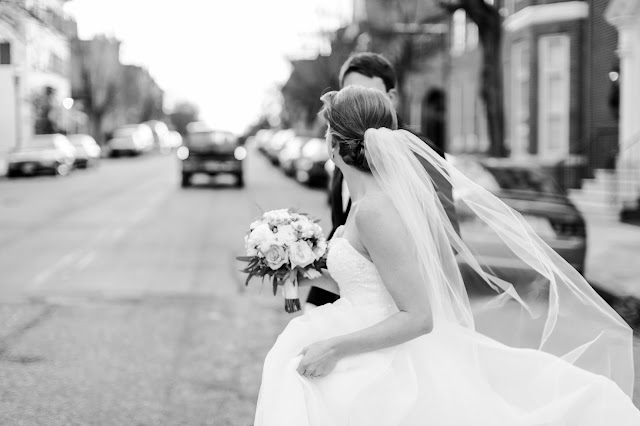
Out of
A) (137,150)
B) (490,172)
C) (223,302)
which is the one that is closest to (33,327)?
(223,302)

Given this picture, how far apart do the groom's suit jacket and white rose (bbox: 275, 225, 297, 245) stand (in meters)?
0.69

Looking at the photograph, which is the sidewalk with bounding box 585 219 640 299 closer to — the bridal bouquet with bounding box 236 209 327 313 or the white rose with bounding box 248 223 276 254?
the bridal bouquet with bounding box 236 209 327 313

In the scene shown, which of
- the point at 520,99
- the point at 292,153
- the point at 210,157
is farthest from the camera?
the point at 292,153

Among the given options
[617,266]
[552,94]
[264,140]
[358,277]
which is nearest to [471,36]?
[552,94]

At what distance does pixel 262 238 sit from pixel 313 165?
82.2 feet

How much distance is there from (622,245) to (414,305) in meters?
11.7

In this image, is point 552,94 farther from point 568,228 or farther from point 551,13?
point 568,228

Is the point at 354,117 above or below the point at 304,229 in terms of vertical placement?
above

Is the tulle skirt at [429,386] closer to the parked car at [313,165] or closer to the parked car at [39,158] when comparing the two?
the parked car at [313,165]

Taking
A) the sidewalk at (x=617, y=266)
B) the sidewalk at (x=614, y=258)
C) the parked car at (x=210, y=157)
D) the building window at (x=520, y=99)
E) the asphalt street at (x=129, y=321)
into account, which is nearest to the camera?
the asphalt street at (x=129, y=321)

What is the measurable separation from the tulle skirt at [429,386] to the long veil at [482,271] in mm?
168

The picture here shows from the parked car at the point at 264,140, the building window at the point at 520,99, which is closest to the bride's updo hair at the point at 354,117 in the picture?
the building window at the point at 520,99

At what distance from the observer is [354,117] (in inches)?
114

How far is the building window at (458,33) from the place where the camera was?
112 feet
